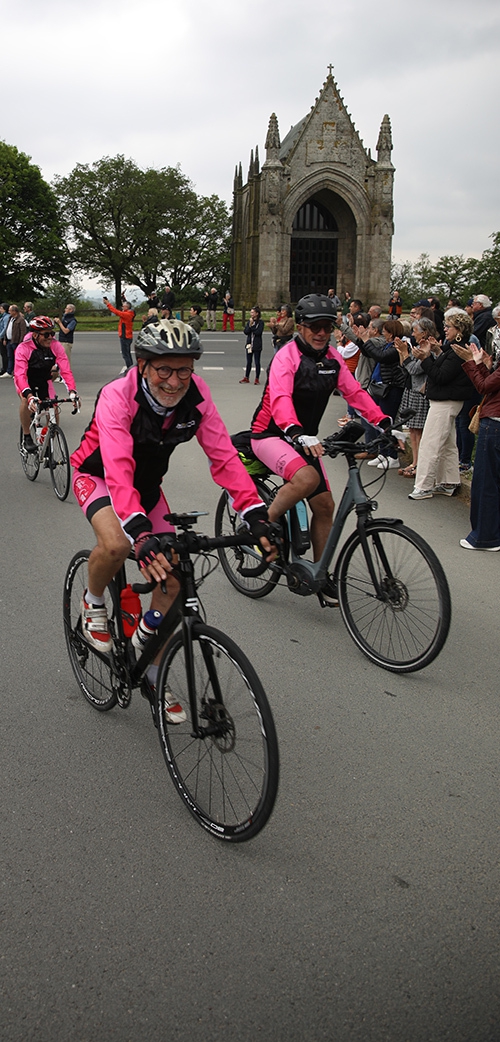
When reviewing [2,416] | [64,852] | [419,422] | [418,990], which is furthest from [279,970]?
[2,416]

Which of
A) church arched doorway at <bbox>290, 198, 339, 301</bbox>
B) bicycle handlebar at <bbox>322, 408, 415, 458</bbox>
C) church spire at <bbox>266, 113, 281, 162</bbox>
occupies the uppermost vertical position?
church spire at <bbox>266, 113, 281, 162</bbox>

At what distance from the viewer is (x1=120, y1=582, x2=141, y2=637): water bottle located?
4.07m

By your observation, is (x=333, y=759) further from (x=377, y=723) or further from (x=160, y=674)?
(x=160, y=674)

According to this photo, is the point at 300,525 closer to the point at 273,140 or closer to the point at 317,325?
the point at 317,325

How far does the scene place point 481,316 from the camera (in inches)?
518

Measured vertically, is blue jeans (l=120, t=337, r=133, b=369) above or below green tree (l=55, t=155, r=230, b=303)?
below

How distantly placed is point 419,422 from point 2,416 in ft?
31.5

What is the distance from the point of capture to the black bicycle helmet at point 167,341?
3.51 meters

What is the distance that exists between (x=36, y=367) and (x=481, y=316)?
23.3 feet

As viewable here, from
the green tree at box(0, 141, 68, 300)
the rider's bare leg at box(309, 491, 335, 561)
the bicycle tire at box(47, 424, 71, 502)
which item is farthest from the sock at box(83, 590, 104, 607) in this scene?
the green tree at box(0, 141, 68, 300)

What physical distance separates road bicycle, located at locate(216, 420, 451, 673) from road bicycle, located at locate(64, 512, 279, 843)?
1.29m

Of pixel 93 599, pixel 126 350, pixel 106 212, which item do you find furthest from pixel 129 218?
pixel 93 599

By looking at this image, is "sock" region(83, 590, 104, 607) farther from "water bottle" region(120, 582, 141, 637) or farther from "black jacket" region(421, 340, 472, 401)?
"black jacket" region(421, 340, 472, 401)

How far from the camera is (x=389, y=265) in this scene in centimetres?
6316
